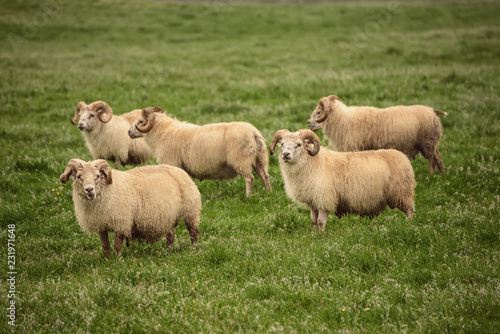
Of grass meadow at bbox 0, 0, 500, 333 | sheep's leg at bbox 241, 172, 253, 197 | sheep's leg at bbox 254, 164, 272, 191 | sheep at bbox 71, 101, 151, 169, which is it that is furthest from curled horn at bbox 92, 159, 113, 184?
sheep at bbox 71, 101, 151, 169

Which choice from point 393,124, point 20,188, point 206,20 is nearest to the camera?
point 20,188

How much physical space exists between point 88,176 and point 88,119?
542 cm

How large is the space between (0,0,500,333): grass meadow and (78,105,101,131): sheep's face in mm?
963

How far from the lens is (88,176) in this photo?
5.98 m

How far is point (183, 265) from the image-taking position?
611 centimetres

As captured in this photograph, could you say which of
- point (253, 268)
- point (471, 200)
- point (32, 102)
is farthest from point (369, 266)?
point (32, 102)

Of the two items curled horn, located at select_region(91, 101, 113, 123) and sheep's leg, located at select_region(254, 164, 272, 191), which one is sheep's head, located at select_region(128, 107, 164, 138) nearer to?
curled horn, located at select_region(91, 101, 113, 123)

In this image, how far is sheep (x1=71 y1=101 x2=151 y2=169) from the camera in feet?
35.8

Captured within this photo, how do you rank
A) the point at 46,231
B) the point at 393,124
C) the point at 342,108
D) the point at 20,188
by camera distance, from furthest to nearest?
1. the point at 342,108
2. the point at 393,124
3. the point at 20,188
4. the point at 46,231

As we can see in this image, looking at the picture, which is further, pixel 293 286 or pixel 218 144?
pixel 218 144

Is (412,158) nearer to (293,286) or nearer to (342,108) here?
(342,108)

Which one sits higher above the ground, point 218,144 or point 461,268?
point 218,144

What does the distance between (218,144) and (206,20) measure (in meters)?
28.7

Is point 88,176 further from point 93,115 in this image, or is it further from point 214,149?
point 93,115
